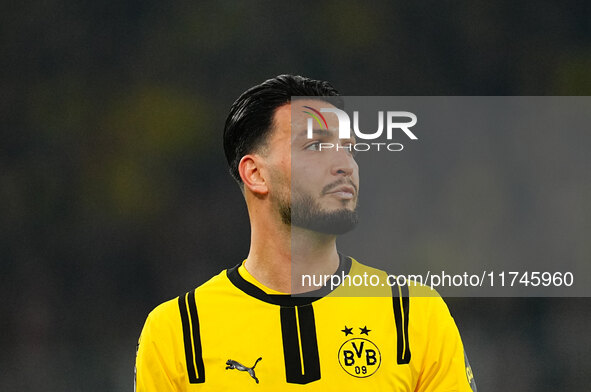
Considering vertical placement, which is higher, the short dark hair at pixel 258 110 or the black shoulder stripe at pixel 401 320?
the short dark hair at pixel 258 110

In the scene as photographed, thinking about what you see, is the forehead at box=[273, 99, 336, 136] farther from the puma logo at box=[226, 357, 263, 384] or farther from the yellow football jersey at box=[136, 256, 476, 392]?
the puma logo at box=[226, 357, 263, 384]

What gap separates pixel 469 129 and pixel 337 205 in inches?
230

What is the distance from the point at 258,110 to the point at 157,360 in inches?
30.0

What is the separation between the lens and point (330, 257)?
226 centimetres

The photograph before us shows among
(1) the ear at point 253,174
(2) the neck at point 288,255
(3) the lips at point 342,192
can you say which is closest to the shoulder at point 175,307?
(2) the neck at point 288,255

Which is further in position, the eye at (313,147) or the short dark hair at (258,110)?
the short dark hair at (258,110)

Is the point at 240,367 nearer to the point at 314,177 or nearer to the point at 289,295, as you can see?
the point at 289,295

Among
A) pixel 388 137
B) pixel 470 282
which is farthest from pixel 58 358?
pixel 388 137

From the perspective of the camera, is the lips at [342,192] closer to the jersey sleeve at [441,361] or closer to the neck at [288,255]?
the neck at [288,255]

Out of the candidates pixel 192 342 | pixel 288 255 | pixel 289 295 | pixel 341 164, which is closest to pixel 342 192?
pixel 341 164

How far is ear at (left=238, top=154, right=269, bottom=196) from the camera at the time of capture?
224 cm

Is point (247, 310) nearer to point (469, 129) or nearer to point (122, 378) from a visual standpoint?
point (122, 378)

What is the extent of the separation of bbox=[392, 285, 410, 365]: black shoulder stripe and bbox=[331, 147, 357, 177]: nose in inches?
15.0

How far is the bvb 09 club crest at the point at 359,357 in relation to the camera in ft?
7.21
